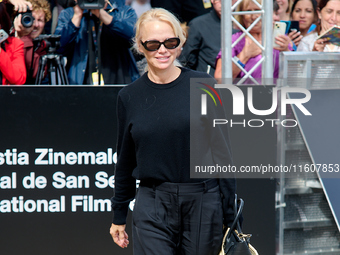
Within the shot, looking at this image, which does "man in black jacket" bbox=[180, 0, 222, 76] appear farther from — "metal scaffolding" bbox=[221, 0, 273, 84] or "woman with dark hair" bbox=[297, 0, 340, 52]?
"metal scaffolding" bbox=[221, 0, 273, 84]

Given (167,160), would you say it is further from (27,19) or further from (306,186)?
(27,19)

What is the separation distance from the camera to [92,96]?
4449 mm

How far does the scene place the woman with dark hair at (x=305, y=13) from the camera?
643 centimetres

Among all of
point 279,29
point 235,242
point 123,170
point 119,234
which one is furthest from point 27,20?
point 235,242

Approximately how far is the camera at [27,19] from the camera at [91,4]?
0.83m

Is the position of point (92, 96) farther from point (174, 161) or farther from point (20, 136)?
point (174, 161)

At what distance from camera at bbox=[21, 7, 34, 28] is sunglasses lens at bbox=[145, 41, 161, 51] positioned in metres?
2.79

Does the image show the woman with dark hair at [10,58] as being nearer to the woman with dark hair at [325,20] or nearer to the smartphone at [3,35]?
the smartphone at [3,35]

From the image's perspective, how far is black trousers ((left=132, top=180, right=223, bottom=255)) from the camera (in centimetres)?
285

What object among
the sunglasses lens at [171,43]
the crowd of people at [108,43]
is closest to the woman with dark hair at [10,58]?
the crowd of people at [108,43]

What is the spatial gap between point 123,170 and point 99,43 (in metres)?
2.09

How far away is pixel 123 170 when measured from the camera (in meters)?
3.07

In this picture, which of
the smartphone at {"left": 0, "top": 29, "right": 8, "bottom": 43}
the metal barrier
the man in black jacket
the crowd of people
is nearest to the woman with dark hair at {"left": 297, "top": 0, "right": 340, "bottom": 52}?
the crowd of people

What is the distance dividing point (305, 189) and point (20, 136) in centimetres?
246
